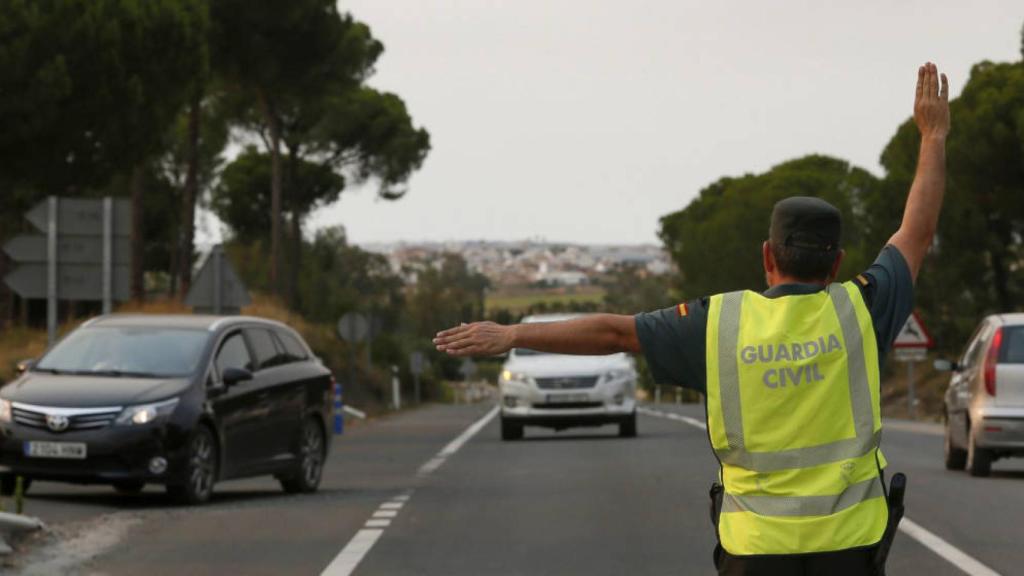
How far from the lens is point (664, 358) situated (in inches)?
231

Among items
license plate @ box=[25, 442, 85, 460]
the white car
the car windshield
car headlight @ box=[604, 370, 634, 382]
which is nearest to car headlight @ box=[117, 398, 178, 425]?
license plate @ box=[25, 442, 85, 460]

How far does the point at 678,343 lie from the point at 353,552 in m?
8.59

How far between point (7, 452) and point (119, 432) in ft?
3.03

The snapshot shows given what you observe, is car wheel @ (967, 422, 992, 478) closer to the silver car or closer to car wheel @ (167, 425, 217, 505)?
the silver car

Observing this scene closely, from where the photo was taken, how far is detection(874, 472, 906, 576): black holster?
569 centimetres

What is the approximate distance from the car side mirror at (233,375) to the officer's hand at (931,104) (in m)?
13.3

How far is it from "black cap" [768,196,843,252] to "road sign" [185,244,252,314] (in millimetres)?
25592

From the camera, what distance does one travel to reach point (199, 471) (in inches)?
728

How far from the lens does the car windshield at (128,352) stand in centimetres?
1897

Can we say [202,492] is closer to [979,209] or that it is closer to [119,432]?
[119,432]

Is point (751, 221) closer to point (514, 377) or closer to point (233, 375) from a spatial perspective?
point (514, 377)

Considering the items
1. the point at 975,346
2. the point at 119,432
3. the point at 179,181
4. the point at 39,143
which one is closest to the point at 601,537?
the point at 119,432

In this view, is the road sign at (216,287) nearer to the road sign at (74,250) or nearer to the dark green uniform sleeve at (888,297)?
the road sign at (74,250)

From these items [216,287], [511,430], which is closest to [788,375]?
[216,287]
